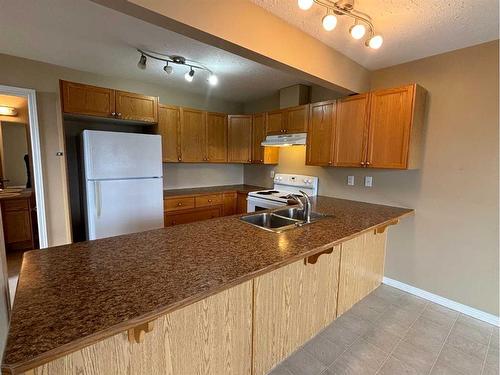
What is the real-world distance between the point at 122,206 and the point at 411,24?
320 centimetres

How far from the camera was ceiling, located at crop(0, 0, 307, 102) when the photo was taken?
5.67 feet

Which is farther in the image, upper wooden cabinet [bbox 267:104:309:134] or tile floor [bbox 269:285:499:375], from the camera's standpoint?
upper wooden cabinet [bbox 267:104:309:134]

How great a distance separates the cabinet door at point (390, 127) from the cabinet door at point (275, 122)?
1225 millimetres

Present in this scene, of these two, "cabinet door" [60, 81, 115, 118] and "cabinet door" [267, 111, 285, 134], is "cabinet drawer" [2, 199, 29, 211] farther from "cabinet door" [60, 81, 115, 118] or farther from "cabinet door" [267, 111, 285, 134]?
"cabinet door" [267, 111, 285, 134]

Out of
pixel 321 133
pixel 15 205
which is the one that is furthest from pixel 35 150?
pixel 321 133

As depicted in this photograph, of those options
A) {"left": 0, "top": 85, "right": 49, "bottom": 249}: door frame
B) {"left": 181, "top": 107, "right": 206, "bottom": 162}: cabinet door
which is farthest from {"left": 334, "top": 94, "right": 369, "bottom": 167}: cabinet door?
Answer: {"left": 0, "top": 85, "right": 49, "bottom": 249}: door frame

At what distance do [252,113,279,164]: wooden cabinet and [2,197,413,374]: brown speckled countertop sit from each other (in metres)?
2.15

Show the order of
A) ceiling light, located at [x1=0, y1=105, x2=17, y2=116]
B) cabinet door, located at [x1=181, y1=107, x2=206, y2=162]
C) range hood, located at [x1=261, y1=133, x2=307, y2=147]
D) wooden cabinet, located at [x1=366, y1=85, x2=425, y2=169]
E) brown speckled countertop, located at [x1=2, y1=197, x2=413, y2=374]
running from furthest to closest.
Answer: ceiling light, located at [x1=0, y1=105, x2=17, y2=116], cabinet door, located at [x1=181, y1=107, x2=206, y2=162], range hood, located at [x1=261, y1=133, x2=307, y2=147], wooden cabinet, located at [x1=366, y1=85, x2=425, y2=169], brown speckled countertop, located at [x1=2, y1=197, x2=413, y2=374]

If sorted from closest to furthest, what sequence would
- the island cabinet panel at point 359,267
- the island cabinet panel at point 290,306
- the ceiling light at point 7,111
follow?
the island cabinet panel at point 290,306 → the island cabinet panel at point 359,267 → the ceiling light at point 7,111

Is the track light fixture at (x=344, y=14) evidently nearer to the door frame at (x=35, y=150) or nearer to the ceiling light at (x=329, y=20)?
the ceiling light at (x=329, y=20)

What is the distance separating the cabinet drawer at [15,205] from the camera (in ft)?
11.1

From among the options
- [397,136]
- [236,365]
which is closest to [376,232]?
[397,136]

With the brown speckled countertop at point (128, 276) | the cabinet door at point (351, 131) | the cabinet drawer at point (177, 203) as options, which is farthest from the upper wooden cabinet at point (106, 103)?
the cabinet door at point (351, 131)

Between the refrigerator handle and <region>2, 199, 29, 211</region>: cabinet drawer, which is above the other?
the refrigerator handle
